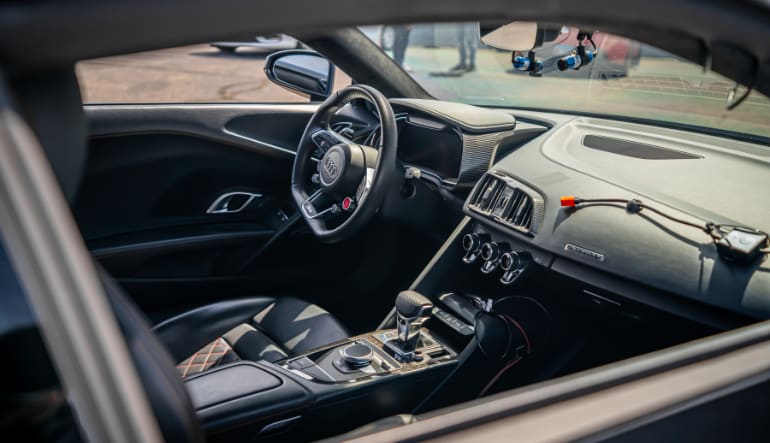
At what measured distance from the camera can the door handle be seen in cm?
267

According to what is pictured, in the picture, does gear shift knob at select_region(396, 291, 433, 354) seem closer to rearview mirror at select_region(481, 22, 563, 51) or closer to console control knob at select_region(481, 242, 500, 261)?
Result: console control knob at select_region(481, 242, 500, 261)

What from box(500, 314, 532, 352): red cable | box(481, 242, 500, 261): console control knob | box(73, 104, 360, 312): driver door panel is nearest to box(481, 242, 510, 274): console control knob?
box(481, 242, 500, 261): console control knob

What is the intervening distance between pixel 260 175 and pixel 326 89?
0.46m

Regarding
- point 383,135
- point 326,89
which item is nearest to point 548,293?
point 383,135

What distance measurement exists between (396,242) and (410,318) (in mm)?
726

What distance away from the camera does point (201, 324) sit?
200cm

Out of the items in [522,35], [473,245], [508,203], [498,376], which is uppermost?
[522,35]

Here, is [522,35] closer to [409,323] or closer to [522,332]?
[409,323]

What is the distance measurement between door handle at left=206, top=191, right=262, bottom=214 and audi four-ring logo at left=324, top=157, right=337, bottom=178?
22.8 inches

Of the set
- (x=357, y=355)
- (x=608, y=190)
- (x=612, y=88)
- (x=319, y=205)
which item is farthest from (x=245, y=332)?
(x=612, y=88)

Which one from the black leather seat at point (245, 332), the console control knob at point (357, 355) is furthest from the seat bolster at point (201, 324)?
the console control knob at point (357, 355)

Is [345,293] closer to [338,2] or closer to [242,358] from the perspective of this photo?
[242,358]

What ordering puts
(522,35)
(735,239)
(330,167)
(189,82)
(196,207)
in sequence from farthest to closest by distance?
(189,82) < (196,207) < (330,167) < (735,239) < (522,35)

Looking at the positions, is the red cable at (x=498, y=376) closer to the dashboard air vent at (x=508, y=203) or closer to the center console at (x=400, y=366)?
the center console at (x=400, y=366)
